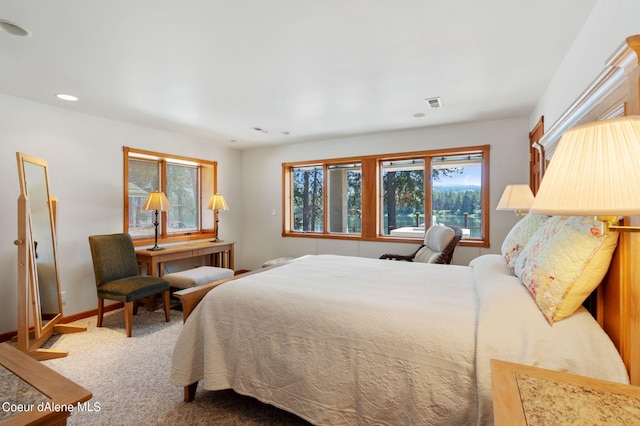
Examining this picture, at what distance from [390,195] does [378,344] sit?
348 centimetres

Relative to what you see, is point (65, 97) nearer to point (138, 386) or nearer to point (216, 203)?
point (216, 203)

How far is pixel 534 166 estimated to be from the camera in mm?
3283

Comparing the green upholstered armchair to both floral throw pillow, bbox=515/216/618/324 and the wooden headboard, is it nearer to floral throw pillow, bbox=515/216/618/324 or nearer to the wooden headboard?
floral throw pillow, bbox=515/216/618/324

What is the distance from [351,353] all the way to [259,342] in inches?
A: 22.1

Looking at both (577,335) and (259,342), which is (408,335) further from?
(259,342)

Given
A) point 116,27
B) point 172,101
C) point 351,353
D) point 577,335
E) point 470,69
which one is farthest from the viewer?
point 172,101

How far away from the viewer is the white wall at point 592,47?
4.37 ft

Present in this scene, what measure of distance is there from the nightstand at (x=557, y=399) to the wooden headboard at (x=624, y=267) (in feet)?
1.02

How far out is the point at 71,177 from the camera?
351 cm

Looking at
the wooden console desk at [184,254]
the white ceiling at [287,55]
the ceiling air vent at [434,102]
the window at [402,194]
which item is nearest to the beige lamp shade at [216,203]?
the wooden console desk at [184,254]

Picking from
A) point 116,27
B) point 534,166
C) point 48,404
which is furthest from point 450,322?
point 534,166

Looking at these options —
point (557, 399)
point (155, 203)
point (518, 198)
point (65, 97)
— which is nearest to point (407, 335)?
point (557, 399)

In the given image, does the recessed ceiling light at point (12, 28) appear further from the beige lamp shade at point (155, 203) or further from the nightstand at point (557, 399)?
the nightstand at point (557, 399)

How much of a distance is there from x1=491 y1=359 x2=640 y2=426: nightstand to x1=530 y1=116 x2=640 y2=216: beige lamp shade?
1.56 feet
